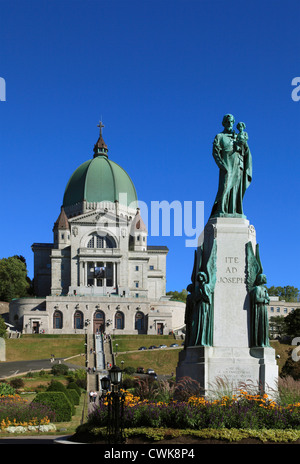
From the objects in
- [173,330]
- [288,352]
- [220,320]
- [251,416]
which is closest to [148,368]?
[288,352]

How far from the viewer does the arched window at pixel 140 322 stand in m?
98.4

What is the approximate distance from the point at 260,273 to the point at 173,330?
267 feet

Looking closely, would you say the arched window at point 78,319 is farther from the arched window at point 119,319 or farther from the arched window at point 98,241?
the arched window at point 98,241

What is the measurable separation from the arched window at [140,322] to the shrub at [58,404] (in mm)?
66248

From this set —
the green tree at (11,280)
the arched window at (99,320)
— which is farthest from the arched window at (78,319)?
the green tree at (11,280)

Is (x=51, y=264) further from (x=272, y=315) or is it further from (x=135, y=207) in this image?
(x=272, y=315)

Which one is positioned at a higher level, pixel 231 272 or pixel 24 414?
pixel 231 272

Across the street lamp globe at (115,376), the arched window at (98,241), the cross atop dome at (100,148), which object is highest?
the cross atop dome at (100,148)

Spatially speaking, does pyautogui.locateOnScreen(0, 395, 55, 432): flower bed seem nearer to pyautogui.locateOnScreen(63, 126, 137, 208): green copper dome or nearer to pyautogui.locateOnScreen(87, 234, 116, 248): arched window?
pyautogui.locateOnScreen(87, 234, 116, 248): arched window

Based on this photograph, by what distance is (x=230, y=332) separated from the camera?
20891 mm

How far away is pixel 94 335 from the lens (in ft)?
291

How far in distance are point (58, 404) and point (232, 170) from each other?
1554 centimetres

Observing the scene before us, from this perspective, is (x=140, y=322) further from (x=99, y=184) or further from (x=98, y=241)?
(x=99, y=184)

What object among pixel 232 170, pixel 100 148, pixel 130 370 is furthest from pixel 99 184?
pixel 232 170
